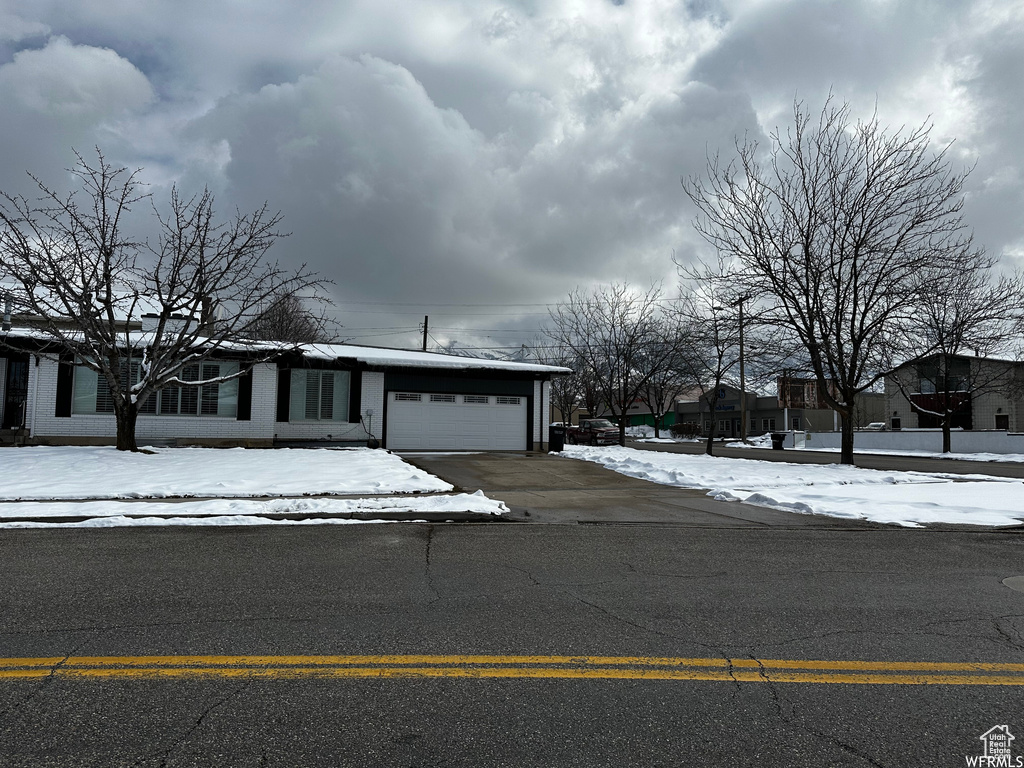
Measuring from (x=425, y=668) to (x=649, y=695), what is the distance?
1231 mm

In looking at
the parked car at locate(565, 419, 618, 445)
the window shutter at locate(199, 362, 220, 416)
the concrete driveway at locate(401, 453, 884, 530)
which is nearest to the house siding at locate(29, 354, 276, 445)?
the window shutter at locate(199, 362, 220, 416)

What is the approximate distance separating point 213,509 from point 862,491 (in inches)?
465

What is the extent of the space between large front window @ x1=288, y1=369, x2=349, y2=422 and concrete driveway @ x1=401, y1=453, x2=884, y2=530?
15.8ft

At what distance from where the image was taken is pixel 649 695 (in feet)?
11.1

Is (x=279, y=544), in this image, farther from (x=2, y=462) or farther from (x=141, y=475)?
(x=2, y=462)

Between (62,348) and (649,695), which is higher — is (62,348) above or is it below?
above

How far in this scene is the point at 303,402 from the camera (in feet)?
73.7

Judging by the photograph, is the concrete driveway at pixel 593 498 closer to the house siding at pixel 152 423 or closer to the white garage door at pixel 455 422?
the white garage door at pixel 455 422

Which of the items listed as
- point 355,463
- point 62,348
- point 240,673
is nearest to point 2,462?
point 62,348

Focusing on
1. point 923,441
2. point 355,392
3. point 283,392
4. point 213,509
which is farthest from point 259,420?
point 923,441

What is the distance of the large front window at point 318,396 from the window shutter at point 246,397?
4.31ft

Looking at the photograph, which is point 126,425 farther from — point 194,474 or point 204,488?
point 204,488

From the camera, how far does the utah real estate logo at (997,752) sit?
2766 mm

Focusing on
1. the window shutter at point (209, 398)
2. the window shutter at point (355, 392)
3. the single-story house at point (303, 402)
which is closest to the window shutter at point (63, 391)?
the single-story house at point (303, 402)
